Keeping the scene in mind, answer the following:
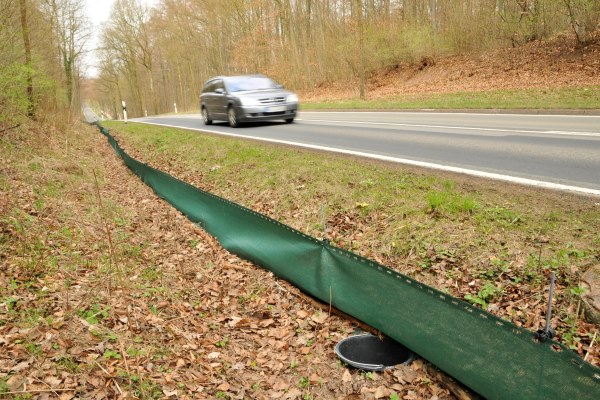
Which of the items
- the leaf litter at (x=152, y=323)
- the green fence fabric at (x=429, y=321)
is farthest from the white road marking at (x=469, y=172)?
the leaf litter at (x=152, y=323)

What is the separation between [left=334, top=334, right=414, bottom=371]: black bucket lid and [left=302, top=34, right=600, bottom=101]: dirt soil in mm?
15207

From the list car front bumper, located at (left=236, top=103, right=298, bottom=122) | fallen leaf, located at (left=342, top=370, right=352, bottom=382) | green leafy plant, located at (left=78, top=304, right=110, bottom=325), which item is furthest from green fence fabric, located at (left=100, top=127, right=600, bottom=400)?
car front bumper, located at (left=236, top=103, right=298, bottom=122)

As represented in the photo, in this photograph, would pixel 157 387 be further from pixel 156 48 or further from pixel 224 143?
pixel 156 48

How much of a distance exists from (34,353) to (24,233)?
8.60ft

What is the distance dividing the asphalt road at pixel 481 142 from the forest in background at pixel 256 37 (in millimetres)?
7341

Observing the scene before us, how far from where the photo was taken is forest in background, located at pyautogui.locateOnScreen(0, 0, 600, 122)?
14.5m

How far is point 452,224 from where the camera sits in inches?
195

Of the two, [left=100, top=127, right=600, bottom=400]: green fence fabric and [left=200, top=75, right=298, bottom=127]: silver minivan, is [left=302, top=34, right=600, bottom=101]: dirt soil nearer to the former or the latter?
[left=200, top=75, right=298, bottom=127]: silver minivan

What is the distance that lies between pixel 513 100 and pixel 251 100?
876cm

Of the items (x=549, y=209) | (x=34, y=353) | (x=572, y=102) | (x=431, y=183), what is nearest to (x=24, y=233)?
(x=34, y=353)

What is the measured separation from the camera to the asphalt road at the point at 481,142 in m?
6.15

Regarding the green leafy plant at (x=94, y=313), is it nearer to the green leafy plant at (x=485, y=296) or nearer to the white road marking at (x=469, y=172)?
the green leafy plant at (x=485, y=296)

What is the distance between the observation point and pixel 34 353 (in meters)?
3.49

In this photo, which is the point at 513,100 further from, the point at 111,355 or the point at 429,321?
the point at 111,355
